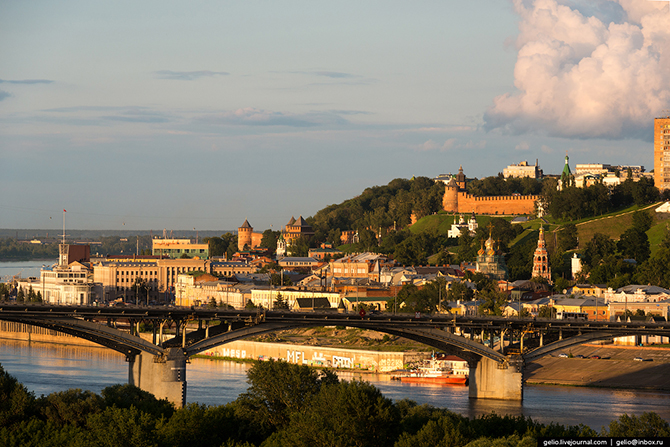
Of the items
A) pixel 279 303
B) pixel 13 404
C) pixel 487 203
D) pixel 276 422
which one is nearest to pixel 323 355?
pixel 279 303

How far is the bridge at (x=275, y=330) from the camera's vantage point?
160ft

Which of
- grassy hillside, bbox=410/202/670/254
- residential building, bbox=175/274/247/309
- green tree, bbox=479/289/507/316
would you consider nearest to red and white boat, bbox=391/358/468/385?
green tree, bbox=479/289/507/316

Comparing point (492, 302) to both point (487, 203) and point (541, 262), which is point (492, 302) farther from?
point (487, 203)

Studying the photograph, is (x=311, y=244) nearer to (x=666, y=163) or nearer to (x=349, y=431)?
(x=666, y=163)

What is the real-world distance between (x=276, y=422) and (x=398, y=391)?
2110cm

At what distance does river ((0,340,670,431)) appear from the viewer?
48.6m

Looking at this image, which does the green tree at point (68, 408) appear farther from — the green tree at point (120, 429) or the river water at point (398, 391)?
the river water at point (398, 391)

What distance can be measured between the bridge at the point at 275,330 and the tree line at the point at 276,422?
31.3 feet

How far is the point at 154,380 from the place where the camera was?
160 ft

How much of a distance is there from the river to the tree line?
1042 centimetres

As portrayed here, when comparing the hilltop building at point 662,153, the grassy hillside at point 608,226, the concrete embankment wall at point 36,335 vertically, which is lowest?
the concrete embankment wall at point 36,335

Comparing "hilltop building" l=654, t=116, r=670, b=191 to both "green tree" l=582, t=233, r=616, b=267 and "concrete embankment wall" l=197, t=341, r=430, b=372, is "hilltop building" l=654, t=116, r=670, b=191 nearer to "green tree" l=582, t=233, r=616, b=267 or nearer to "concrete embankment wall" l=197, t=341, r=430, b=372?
"green tree" l=582, t=233, r=616, b=267

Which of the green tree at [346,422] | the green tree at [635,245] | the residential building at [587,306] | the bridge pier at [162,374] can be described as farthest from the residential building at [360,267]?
the green tree at [346,422]

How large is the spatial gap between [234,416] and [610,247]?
2937 inches
